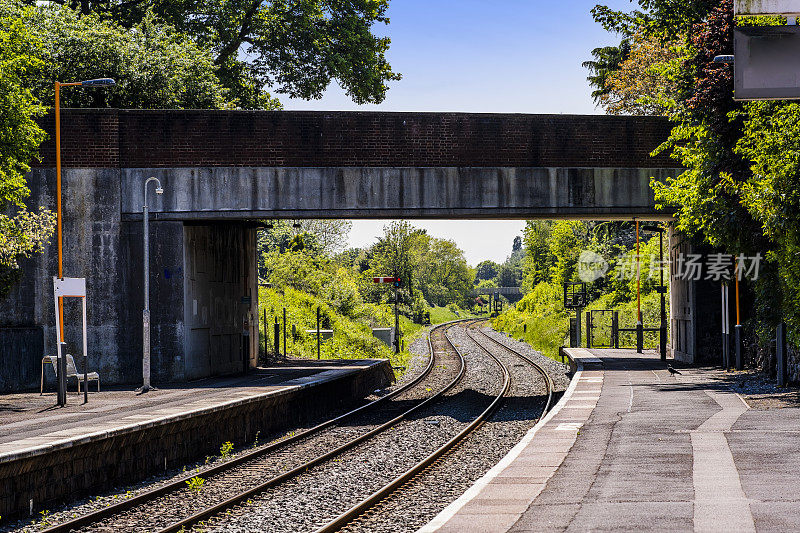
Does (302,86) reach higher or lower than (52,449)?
higher

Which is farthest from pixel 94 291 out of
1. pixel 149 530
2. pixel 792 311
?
pixel 792 311

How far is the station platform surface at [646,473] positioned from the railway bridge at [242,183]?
32.2ft

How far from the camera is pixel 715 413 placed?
17031 mm

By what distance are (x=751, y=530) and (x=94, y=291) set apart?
21.9 meters

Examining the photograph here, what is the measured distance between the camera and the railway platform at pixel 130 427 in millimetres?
12414

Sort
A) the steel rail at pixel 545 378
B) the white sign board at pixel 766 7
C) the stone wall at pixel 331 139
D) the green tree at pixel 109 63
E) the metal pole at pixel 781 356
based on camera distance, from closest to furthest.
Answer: the white sign board at pixel 766 7
the metal pole at pixel 781 356
the steel rail at pixel 545 378
the stone wall at pixel 331 139
the green tree at pixel 109 63

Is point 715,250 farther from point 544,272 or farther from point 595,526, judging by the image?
point 544,272

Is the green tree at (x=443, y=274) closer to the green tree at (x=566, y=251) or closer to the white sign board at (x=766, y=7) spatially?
the green tree at (x=566, y=251)

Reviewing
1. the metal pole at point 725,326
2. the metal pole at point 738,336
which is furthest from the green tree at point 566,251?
the metal pole at point 738,336

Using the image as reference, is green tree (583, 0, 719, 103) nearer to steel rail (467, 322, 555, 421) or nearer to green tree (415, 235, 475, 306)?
steel rail (467, 322, 555, 421)

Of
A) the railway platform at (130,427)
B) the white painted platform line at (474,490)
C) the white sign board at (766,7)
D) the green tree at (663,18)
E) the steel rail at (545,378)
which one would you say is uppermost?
the green tree at (663,18)

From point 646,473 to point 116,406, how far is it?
12390 mm

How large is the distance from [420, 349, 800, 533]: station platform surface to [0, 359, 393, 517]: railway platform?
6057 millimetres

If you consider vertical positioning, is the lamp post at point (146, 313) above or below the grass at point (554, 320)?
above
